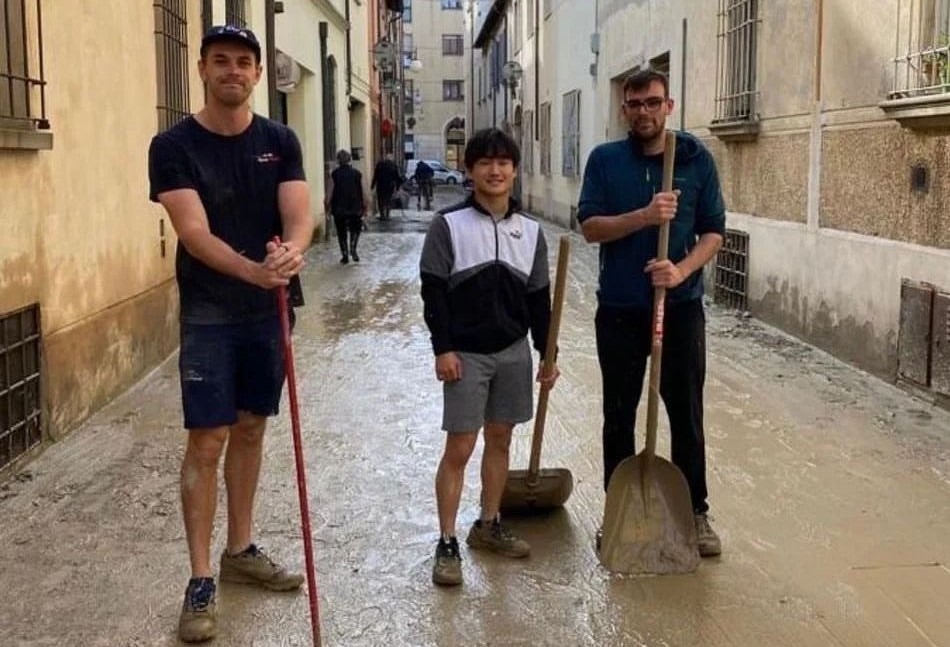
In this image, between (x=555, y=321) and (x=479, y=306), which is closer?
(x=479, y=306)

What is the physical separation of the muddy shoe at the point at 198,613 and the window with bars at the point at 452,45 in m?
62.4

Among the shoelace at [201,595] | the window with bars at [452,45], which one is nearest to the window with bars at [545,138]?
the shoelace at [201,595]

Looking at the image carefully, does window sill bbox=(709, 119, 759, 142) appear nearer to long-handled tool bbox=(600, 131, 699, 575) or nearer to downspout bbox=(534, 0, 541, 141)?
long-handled tool bbox=(600, 131, 699, 575)

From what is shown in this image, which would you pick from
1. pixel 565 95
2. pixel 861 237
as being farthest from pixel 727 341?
pixel 565 95

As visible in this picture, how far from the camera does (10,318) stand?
5.01 m

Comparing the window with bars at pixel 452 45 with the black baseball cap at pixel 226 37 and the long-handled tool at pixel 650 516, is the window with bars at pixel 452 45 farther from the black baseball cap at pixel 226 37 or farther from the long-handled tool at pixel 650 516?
the black baseball cap at pixel 226 37

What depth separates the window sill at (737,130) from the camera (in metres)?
9.26

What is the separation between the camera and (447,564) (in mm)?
3793

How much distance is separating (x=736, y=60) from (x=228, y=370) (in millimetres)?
7505

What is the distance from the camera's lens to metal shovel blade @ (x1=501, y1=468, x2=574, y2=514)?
4.35 m

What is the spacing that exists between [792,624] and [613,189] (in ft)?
5.19

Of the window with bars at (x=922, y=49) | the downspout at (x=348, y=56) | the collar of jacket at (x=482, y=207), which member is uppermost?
the downspout at (x=348, y=56)

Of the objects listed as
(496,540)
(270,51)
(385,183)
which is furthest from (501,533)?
(385,183)

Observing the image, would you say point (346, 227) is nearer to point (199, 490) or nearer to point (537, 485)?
point (537, 485)
